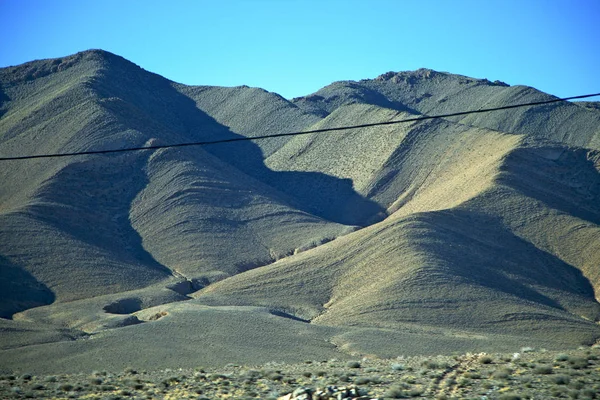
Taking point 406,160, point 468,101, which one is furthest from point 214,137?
point 468,101

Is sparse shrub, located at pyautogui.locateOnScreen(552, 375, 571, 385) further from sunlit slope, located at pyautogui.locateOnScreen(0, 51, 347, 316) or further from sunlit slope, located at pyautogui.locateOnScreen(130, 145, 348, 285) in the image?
sunlit slope, located at pyautogui.locateOnScreen(130, 145, 348, 285)

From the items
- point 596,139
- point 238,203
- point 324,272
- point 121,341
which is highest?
point 596,139

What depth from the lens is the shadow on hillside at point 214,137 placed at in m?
87.2

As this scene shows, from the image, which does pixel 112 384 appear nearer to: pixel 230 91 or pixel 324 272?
pixel 324 272

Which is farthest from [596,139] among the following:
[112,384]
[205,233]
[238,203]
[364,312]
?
[112,384]

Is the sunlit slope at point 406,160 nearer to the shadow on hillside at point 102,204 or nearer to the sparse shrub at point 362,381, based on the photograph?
the shadow on hillside at point 102,204

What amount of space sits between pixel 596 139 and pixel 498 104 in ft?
63.9

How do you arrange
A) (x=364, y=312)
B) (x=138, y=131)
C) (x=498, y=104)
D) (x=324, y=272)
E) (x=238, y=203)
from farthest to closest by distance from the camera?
(x=498, y=104) → (x=138, y=131) → (x=238, y=203) → (x=324, y=272) → (x=364, y=312)

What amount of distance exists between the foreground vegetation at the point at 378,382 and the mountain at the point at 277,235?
524 inches

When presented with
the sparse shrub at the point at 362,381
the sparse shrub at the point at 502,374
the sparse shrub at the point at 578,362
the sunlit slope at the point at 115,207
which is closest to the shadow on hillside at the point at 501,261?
the sunlit slope at the point at 115,207

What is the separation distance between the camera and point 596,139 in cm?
10969

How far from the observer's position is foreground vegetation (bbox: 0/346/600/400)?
2112 centimetres

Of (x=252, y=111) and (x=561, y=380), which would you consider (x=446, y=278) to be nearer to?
(x=561, y=380)

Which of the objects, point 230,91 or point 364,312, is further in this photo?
point 230,91
